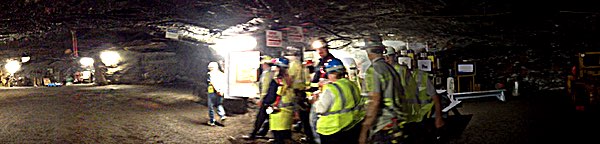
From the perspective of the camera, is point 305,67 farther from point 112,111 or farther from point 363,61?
point 112,111

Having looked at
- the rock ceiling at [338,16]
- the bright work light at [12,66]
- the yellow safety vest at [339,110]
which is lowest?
the yellow safety vest at [339,110]

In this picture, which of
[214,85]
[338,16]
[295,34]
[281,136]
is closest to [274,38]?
[295,34]

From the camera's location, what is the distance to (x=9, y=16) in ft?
44.0

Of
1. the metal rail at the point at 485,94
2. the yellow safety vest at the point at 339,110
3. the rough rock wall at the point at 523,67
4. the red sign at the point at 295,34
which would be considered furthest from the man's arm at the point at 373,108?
the rough rock wall at the point at 523,67

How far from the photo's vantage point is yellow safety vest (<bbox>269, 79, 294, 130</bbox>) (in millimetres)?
6758

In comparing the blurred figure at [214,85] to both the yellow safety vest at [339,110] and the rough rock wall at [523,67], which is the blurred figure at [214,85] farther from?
the rough rock wall at [523,67]

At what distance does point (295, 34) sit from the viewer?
11633 mm

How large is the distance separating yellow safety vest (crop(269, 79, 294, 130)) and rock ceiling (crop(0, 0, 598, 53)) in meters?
4.00

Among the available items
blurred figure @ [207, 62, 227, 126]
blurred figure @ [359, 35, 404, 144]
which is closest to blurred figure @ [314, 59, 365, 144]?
blurred figure @ [359, 35, 404, 144]

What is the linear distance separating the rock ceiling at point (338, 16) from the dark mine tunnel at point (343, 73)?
5 cm

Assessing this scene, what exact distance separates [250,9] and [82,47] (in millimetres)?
20382

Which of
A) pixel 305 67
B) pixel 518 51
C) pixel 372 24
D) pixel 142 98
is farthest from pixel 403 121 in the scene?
pixel 518 51

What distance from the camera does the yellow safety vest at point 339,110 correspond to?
510cm

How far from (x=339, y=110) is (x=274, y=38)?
20.6 feet
